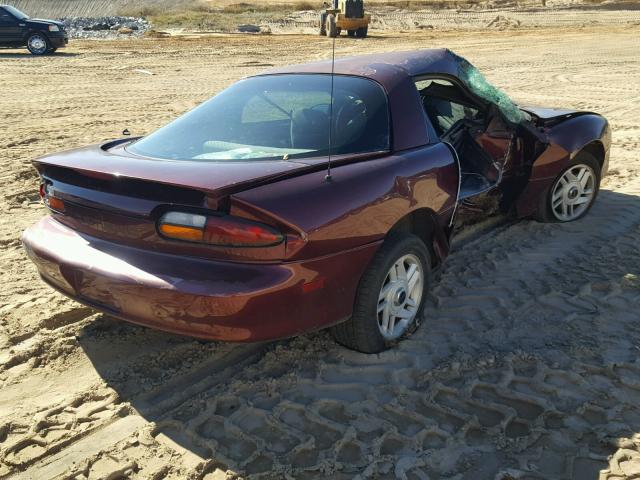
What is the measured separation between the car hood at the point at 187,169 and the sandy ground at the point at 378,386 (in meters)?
1.01

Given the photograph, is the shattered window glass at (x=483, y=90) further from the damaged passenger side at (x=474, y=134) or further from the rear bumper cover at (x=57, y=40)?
the rear bumper cover at (x=57, y=40)

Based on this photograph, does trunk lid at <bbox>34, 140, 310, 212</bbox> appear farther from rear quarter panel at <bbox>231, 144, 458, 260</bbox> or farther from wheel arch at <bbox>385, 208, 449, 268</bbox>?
wheel arch at <bbox>385, 208, 449, 268</bbox>

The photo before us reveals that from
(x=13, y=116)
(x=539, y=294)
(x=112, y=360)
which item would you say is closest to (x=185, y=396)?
(x=112, y=360)

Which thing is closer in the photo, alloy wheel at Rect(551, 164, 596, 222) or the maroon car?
the maroon car

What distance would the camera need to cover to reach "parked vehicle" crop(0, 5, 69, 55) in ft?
65.8

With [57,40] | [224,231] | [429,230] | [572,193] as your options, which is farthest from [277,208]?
[57,40]

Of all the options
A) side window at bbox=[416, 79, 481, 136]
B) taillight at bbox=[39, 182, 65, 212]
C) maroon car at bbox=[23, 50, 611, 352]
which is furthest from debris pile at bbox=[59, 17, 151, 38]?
taillight at bbox=[39, 182, 65, 212]

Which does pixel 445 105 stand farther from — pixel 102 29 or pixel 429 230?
pixel 102 29

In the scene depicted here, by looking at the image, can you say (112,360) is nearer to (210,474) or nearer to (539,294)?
(210,474)

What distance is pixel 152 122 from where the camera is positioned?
32.8 feet

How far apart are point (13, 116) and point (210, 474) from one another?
965 centimetres

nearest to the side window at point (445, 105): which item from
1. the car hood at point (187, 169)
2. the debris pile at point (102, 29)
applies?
the car hood at point (187, 169)

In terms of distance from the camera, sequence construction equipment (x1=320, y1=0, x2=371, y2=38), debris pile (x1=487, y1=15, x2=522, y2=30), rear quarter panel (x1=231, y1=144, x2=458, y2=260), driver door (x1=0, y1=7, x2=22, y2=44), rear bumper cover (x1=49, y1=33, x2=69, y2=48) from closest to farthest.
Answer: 1. rear quarter panel (x1=231, y1=144, x2=458, y2=260)
2. driver door (x1=0, y1=7, x2=22, y2=44)
3. rear bumper cover (x1=49, y1=33, x2=69, y2=48)
4. construction equipment (x1=320, y1=0, x2=371, y2=38)
5. debris pile (x1=487, y1=15, x2=522, y2=30)

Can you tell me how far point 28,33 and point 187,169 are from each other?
20.6 m
